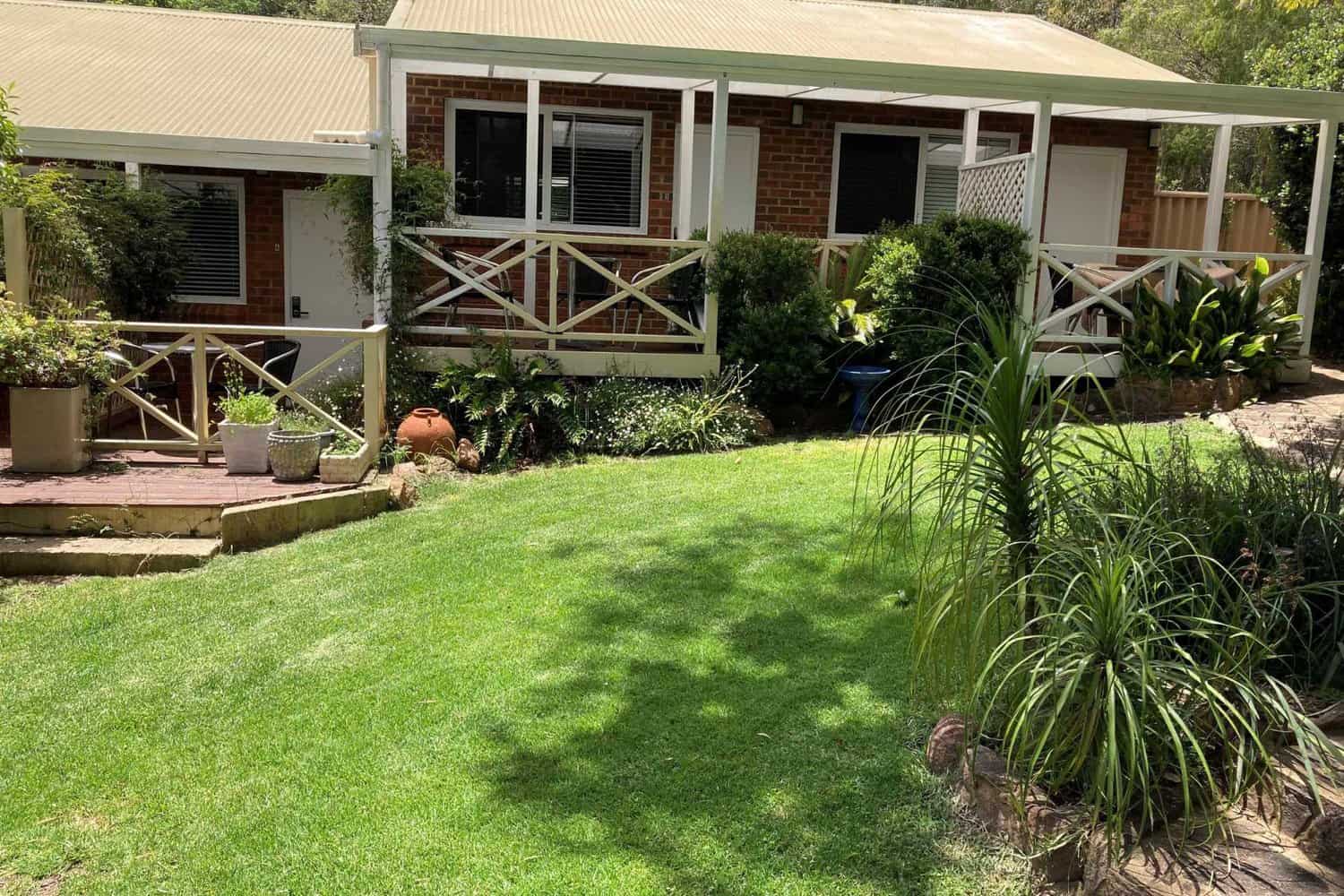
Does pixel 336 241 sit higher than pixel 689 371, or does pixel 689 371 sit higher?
pixel 336 241

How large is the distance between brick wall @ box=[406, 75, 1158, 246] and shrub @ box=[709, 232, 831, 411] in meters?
3.10

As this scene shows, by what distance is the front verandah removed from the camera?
9492 mm

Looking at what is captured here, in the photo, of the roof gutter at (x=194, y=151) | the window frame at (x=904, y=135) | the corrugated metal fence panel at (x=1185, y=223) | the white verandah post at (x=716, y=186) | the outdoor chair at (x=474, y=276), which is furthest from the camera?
the corrugated metal fence panel at (x=1185, y=223)

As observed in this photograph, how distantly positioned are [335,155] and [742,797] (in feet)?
25.9

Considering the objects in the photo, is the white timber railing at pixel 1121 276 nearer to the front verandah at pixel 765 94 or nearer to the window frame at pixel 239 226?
the front verandah at pixel 765 94

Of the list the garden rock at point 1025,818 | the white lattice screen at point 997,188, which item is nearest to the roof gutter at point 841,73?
the white lattice screen at point 997,188

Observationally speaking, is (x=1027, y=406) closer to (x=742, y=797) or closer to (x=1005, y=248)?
(x=742, y=797)

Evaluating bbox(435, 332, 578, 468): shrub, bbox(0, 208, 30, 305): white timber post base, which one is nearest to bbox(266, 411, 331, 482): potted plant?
bbox(435, 332, 578, 468): shrub

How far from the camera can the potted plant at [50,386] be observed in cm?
755

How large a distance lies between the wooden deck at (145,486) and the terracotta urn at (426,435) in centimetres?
110

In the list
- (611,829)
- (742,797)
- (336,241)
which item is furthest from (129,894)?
(336,241)

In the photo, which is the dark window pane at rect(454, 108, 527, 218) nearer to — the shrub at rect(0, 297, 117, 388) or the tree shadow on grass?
the shrub at rect(0, 297, 117, 388)

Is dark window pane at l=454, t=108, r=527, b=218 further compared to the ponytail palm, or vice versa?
dark window pane at l=454, t=108, r=527, b=218

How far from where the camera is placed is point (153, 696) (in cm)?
484
